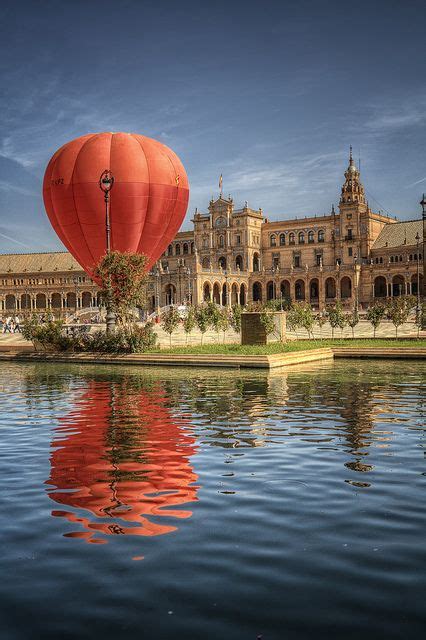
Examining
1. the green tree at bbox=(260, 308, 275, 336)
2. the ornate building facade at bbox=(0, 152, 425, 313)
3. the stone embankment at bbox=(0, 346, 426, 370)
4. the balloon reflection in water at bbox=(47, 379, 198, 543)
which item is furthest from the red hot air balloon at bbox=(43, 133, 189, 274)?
the ornate building facade at bbox=(0, 152, 425, 313)

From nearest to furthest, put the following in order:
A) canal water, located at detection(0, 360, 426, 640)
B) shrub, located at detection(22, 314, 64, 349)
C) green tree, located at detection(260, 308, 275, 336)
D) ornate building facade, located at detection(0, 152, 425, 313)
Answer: canal water, located at detection(0, 360, 426, 640) → green tree, located at detection(260, 308, 275, 336) → shrub, located at detection(22, 314, 64, 349) → ornate building facade, located at detection(0, 152, 425, 313)

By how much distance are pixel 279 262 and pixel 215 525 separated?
99.1m

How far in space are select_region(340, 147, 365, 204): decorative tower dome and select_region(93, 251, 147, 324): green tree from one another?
6815 centimetres

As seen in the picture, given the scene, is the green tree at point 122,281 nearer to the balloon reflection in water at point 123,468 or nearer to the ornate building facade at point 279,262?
the balloon reflection in water at point 123,468

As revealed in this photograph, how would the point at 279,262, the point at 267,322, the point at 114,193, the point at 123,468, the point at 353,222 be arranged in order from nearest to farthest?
the point at 123,468 < the point at 267,322 < the point at 114,193 < the point at 353,222 < the point at 279,262

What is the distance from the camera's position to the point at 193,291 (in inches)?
3684

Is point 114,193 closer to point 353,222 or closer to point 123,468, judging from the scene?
point 123,468

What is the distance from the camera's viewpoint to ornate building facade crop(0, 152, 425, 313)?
93.2m

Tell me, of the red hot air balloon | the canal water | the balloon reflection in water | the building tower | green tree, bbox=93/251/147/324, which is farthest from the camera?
the building tower

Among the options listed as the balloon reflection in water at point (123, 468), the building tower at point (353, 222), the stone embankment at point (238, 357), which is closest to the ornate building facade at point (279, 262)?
the building tower at point (353, 222)

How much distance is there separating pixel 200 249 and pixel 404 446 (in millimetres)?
97997

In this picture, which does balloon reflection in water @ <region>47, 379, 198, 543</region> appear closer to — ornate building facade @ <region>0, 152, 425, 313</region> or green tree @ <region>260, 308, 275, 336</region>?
green tree @ <region>260, 308, 275, 336</region>

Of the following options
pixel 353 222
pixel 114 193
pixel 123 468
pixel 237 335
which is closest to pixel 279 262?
pixel 353 222

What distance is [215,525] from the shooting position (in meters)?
7.96
